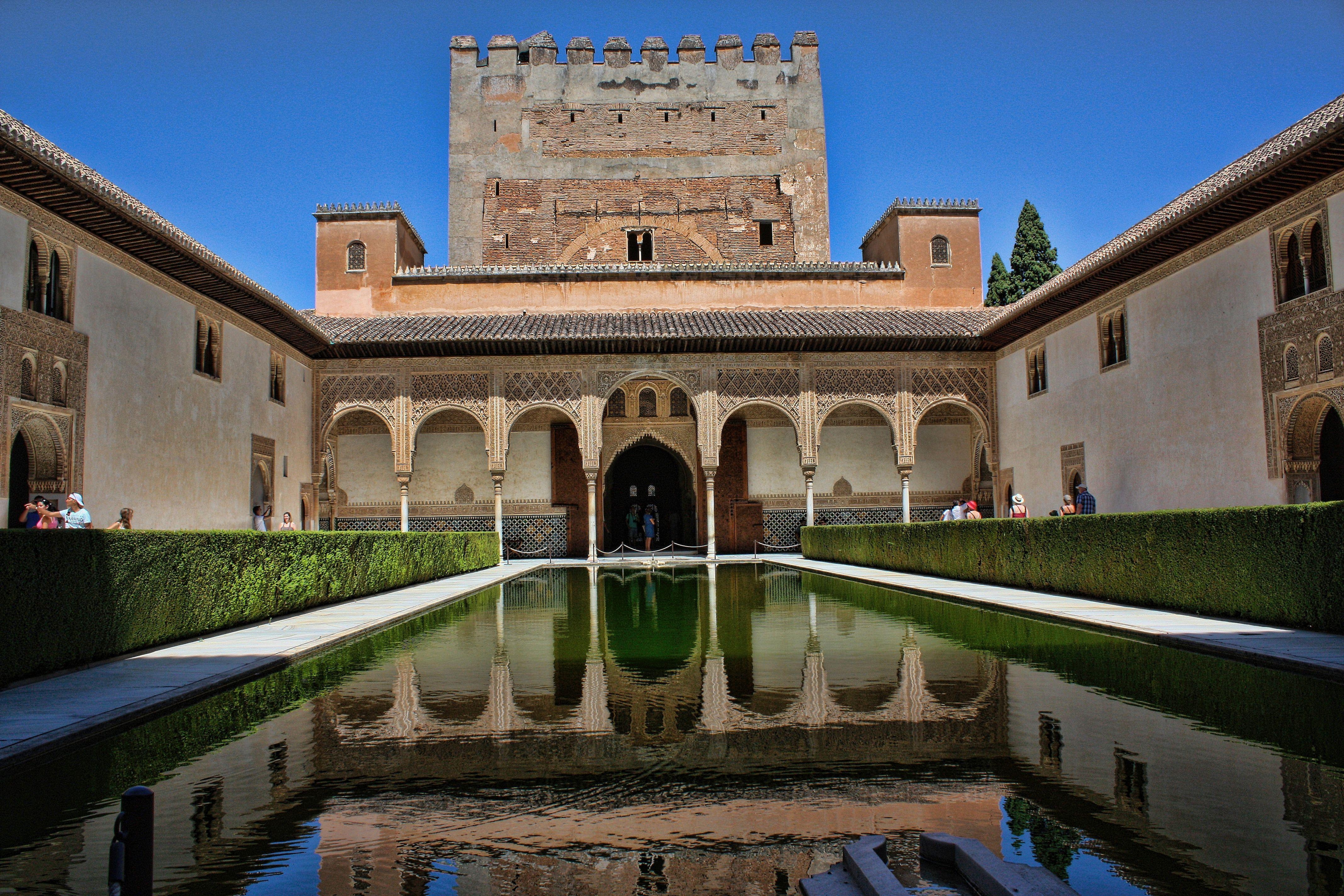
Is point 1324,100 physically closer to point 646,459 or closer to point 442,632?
point 442,632

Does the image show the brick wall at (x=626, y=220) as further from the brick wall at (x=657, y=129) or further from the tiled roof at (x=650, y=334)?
the tiled roof at (x=650, y=334)

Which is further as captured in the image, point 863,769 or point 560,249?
point 560,249

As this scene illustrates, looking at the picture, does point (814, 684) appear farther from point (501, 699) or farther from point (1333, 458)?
point (1333, 458)

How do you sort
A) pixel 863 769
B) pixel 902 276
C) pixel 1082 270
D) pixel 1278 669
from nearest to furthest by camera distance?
pixel 863 769
pixel 1278 669
pixel 1082 270
pixel 902 276

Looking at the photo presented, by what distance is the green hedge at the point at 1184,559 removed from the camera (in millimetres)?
6426

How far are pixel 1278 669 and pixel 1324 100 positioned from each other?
10.1m

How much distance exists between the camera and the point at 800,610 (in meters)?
8.80

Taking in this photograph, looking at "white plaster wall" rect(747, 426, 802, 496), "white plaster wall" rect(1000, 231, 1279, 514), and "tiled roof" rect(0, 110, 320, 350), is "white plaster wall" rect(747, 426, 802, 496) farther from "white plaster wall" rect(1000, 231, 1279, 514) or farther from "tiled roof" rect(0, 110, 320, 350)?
"tiled roof" rect(0, 110, 320, 350)

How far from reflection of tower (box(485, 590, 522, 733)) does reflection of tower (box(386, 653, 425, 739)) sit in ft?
0.98

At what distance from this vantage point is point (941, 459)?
70.5 ft

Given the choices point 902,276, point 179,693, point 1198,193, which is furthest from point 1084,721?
point 902,276

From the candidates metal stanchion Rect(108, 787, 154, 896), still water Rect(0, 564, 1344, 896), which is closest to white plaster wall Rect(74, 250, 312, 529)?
still water Rect(0, 564, 1344, 896)

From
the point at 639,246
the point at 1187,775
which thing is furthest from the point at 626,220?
the point at 1187,775

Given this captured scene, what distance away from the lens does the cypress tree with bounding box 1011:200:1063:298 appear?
2978cm
